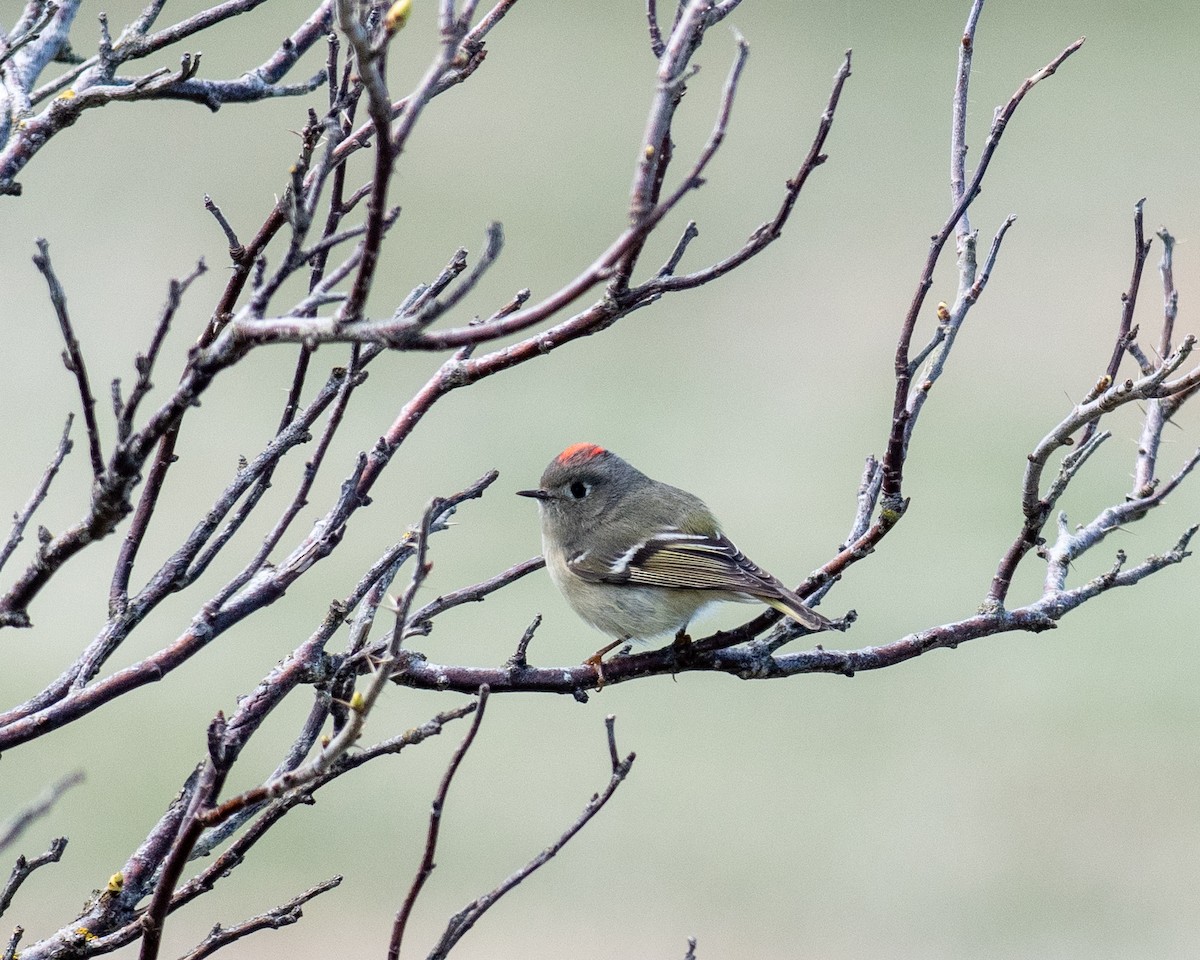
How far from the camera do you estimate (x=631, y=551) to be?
3.01 metres

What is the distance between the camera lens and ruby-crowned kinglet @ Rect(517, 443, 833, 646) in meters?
2.84

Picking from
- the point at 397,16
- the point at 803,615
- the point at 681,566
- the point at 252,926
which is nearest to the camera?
the point at 397,16

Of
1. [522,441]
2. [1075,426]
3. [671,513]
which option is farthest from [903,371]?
[522,441]

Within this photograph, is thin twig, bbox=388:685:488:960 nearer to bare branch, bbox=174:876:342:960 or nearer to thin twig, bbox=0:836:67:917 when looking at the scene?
bare branch, bbox=174:876:342:960

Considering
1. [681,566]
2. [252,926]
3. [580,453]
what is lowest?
[252,926]

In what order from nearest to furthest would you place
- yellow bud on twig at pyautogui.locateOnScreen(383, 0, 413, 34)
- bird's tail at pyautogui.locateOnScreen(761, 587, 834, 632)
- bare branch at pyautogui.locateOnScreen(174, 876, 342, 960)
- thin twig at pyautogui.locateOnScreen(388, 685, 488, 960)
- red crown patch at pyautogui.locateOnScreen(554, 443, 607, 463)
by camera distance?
1. yellow bud on twig at pyautogui.locateOnScreen(383, 0, 413, 34)
2. thin twig at pyautogui.locateOnScreen(388, 685, 488, 960)
3. bare branch at pyautogui.locateOnScreen(174, 876, 342, 960)
4. bird's tail at pyautogui.locateOnScreen(761, 587, 834, 632)
5. red crown patch at pyautogui.locateOnScreen(554, 443, 607, 463)

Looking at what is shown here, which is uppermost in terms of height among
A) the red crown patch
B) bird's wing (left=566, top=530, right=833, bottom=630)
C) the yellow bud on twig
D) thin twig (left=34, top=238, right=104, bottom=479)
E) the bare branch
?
the red crown patch

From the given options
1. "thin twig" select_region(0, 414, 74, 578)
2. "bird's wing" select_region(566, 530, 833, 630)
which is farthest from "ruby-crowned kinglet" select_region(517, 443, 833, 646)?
"thin twig" select_region(0, 414, 74, 578)

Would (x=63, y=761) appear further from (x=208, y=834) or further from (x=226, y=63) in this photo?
(x=226, y=63)

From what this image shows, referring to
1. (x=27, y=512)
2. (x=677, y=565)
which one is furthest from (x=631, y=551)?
(x=27, y=512)

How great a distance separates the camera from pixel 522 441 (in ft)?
35.6

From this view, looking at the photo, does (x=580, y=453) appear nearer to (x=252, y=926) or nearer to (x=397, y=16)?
(x=252, y=926)

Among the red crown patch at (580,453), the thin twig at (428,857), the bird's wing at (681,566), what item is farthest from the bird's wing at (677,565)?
the thin twig at (428,857)

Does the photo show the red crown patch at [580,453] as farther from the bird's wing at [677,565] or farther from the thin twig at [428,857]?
the thin twig at [428,857]
